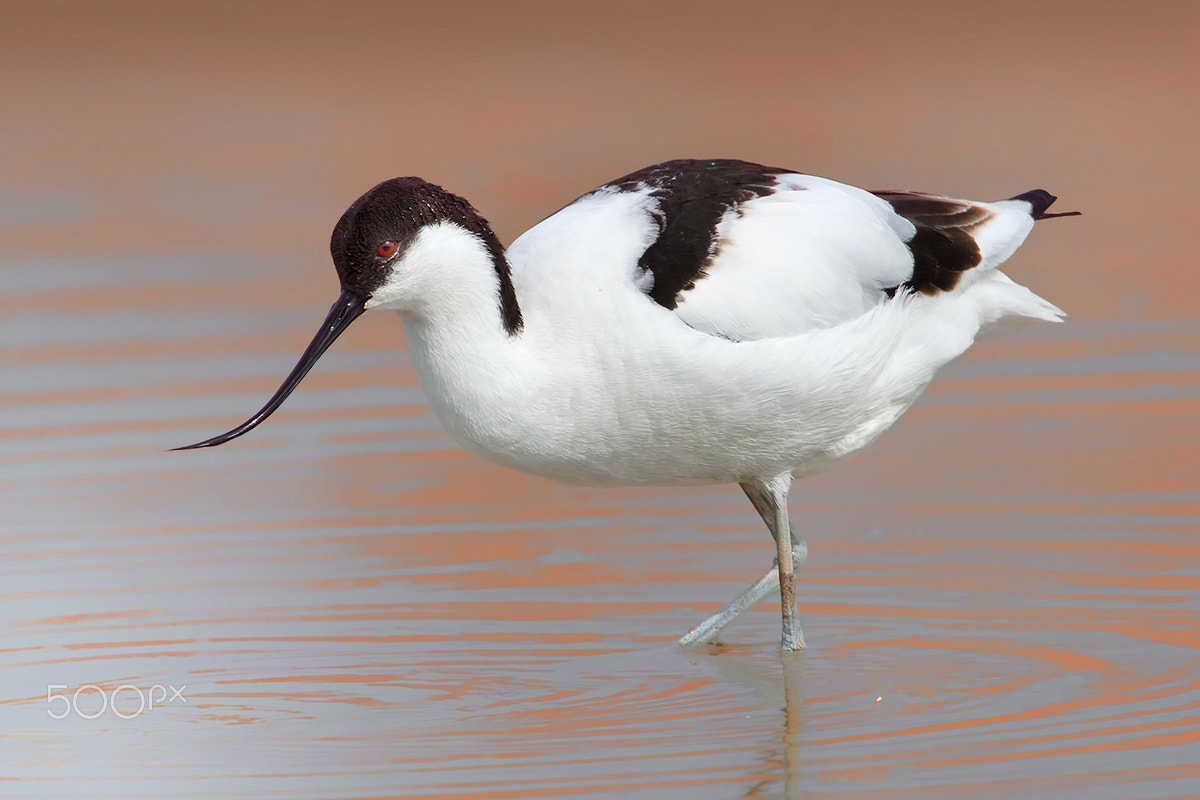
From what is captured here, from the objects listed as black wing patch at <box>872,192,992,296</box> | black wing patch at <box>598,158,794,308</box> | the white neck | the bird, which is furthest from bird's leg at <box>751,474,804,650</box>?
the white neck

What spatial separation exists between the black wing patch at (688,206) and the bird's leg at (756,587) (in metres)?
0.83

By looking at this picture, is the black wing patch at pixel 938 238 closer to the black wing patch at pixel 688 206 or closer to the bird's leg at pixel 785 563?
the black wing patch at pixel 688 206

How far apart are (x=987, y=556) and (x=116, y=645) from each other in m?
2.86

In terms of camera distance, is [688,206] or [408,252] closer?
[408,252]

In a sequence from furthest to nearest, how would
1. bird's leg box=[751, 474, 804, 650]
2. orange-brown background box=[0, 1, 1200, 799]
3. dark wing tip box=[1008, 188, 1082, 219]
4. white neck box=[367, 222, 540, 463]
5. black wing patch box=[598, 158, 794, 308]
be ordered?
dark wing tip box=[1008, 188, 1082, 219]
bird's leg box=[751, 474, 804, 650]
black wing patch box=[598, 158, 794, 308]
white neck box=[367, 222, 540, 463]
orange-brown background box=[0, 1, 1200, 799]

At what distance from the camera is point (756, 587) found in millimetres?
6152

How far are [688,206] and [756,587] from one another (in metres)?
1.28

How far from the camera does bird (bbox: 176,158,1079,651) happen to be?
210 inches

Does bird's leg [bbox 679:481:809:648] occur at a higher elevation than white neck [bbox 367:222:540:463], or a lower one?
lower

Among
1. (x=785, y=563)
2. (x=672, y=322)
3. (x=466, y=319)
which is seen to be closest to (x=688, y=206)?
(x=672, y=322)

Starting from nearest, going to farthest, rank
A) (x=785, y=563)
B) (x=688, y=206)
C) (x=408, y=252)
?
(x=408, y=252) → (x=688, y=206) → (x=785, y=563)

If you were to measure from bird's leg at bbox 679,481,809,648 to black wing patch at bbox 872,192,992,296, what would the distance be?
0.80 metres

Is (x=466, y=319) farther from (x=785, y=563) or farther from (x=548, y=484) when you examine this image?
(x=548, y=484)

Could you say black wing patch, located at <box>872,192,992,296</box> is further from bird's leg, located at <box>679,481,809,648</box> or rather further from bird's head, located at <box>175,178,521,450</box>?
bird's head, located at <box>175,178,521,450</box>
